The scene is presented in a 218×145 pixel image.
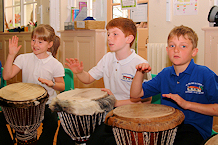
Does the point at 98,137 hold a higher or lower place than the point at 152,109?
lower

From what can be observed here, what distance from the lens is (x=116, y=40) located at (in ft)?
5.31

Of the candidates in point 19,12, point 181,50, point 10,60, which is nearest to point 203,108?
point 181,50

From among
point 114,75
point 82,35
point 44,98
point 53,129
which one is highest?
point 82,35

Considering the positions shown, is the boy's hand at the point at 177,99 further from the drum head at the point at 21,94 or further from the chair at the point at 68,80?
the chair at the point at 68,80

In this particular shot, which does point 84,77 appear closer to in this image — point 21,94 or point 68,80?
point 68,80

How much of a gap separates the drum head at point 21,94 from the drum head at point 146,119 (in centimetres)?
54

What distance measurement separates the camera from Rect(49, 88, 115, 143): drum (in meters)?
1.15

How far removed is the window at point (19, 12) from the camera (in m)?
4.82

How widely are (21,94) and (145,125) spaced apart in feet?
2.63

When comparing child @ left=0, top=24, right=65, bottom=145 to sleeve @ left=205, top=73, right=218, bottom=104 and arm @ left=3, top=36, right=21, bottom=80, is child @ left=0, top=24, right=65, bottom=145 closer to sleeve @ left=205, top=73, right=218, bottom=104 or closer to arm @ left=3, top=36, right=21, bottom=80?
arm @ left=3, top=36, right=21, bottom=80

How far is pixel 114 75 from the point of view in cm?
165

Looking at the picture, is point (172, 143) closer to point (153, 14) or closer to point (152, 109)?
point (152, 109)

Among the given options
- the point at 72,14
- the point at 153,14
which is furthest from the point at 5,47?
the point at 153,14

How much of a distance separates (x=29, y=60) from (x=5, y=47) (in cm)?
341
